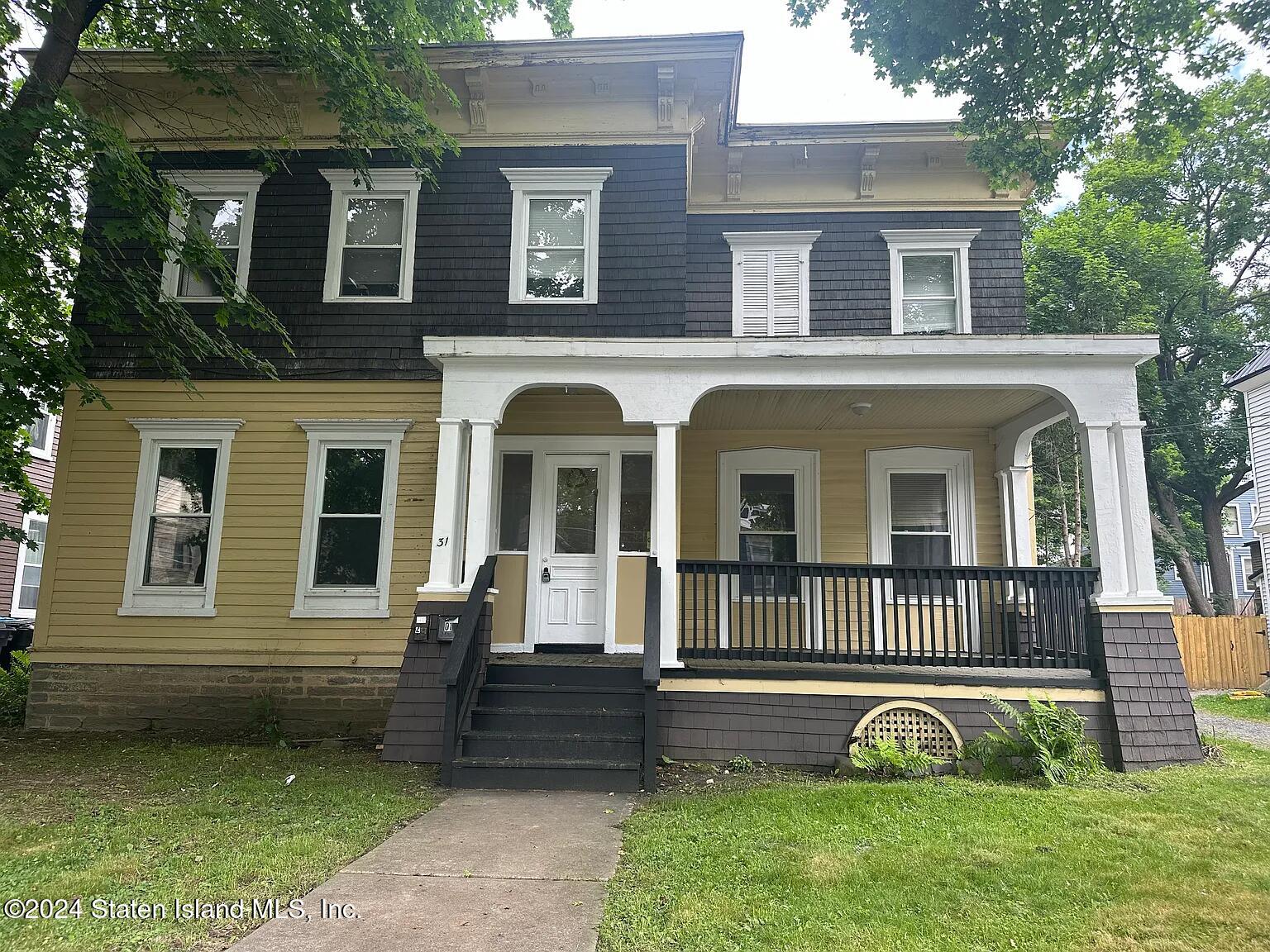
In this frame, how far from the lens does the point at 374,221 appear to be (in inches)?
354

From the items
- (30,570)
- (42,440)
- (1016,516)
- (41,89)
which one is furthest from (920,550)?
(30,570)

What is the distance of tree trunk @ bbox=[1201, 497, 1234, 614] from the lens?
2127 centimetres

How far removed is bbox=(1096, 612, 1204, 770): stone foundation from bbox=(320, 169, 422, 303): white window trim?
24.8 feet

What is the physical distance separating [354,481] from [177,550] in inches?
79.8

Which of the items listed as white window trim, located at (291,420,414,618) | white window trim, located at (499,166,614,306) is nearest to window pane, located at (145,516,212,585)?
white window trim, located at (291,420,414,618)

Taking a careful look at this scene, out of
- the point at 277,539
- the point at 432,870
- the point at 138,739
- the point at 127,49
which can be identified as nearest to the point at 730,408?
the point at 277,539

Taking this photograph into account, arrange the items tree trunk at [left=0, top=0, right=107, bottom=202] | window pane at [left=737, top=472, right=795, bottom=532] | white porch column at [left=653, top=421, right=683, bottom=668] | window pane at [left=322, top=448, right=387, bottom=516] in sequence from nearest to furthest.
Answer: tree trunk at [left=0, top=0, right=107, bottom=202] → white porch column at [left=653, top=421, right=683, bottom=668] → window pane at [left=322, top=448, right=387, bottom=516] → window pane at [left=737, top=472, right=795, bottom=532]

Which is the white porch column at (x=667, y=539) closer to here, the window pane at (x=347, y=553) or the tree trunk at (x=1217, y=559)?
the window pane at (x=347, y=553)

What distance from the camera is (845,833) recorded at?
4551mm

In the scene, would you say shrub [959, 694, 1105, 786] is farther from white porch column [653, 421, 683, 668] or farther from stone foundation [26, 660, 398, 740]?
stone foundation [26, 660, 398, 740]

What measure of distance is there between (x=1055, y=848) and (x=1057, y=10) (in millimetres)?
6003

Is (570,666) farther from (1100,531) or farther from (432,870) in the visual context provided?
(1100,531)

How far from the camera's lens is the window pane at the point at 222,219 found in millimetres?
9023

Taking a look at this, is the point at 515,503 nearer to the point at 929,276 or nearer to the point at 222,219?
the point at 222,219
